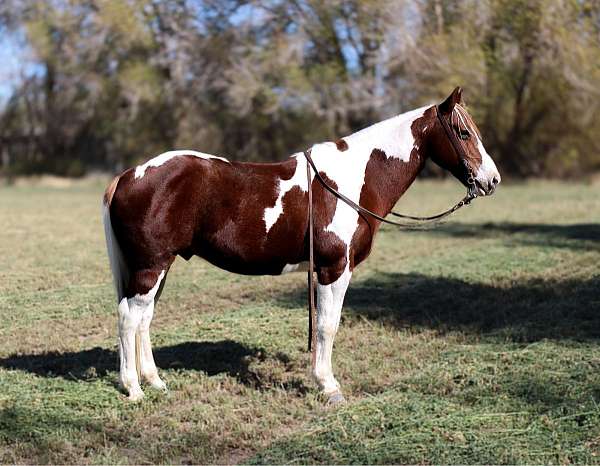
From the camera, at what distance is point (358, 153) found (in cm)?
561

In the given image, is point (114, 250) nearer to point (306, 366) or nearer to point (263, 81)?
point (306, 366)

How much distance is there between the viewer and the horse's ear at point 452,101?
546cm

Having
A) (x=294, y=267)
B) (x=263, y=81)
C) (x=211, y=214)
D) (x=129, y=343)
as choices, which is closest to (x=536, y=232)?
(x=294, y=267)

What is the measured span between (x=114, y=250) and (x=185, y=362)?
4.48 ft

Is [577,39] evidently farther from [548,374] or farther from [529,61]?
[548,374]

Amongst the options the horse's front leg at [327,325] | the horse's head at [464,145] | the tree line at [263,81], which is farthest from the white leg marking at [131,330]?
the tree line at [263,81]

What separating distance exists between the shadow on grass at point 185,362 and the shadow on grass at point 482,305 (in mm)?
1849

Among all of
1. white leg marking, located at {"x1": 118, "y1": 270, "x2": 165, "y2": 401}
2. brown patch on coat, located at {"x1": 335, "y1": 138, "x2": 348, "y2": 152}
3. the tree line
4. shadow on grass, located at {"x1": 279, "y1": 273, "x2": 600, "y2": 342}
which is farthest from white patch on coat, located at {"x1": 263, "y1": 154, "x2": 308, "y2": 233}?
the tree line

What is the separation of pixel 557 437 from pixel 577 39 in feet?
60.2

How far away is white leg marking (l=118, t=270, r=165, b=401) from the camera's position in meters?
5.29

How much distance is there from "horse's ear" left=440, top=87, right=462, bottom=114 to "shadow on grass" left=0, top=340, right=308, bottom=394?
7.46 ft

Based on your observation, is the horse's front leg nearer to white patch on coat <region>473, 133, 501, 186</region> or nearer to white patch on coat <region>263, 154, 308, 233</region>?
white patch on coat <region>263, 154, 308, 233</region>

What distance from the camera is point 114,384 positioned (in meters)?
5.58

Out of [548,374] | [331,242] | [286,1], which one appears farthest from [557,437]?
[286,1]
